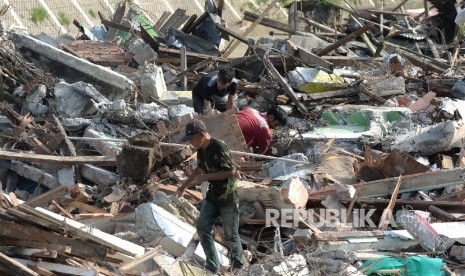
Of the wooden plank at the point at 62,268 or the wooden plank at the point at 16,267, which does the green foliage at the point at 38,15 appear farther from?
the wooden plank at the point at 16,267

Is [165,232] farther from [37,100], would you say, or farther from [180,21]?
[180,21]

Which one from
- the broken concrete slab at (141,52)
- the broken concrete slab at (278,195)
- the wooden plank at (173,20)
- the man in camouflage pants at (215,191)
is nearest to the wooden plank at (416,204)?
the broken concrete slab at (278,195)

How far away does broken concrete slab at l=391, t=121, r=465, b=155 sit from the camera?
11.5m

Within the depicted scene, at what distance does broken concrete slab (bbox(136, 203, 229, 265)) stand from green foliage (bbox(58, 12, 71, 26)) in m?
14.2

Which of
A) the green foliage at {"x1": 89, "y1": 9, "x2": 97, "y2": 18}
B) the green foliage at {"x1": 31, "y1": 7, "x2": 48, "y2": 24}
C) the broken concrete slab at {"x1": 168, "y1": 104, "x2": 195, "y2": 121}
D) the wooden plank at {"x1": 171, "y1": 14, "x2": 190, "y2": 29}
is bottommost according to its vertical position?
the green foliage at {"x1": 89, "y1": 9, "x2": 97, "y2": 18}

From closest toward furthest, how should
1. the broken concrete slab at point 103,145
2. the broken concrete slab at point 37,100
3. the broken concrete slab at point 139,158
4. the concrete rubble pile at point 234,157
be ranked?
the concrete rubble pile at point 234,157, the broken concrete slab at point 139,158, the broken concrete slab at point 103,145, the broken concrete slab at point 37,100

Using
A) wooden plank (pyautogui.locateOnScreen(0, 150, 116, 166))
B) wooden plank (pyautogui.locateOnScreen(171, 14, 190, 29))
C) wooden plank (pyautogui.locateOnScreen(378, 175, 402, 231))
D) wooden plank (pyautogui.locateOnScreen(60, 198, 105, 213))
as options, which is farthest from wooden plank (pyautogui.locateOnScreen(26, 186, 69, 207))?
wooden plank (pyautogui.locateOnScreen(171, 14, 190, 29))

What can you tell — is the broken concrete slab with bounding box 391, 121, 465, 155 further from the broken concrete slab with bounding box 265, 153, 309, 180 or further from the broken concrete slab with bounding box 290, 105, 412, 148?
the broken concrete slab with bounding box 265, 153, 309, 180

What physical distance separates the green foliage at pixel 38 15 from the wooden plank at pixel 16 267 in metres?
15.4

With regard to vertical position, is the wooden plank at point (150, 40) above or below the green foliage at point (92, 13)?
above

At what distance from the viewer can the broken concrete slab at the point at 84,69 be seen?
1345 centimetres

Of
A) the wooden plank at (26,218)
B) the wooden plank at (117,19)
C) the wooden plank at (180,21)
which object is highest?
the wooden plank at (26,218)

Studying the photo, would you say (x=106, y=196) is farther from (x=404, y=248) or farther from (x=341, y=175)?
(x=404, y=248)

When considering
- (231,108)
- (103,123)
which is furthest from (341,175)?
(103,123)
